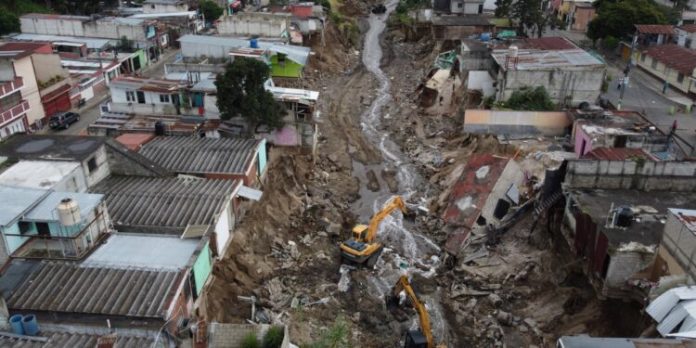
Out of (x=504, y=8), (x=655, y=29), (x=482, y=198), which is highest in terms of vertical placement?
(x=504, y=8)

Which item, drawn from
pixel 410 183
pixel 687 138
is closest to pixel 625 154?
pixel 687 138

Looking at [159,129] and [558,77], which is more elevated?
[558,77]

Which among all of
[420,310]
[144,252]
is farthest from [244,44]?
[420,310]

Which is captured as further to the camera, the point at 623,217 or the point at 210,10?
the point at 210,10

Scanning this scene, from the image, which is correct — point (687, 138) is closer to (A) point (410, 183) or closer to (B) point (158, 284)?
(A) point (410, 183)

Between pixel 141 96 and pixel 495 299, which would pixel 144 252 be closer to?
pixel 495 299

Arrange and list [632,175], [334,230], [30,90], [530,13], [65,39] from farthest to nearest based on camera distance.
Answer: [65,39]
[530,13]
[30,90]
[334,230]
[632,175]

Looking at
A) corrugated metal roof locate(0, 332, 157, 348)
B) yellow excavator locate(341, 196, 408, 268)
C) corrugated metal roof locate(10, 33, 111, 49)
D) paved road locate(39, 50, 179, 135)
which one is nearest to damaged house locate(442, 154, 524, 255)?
yellow excavator locate(341, 196, 408, 268)
